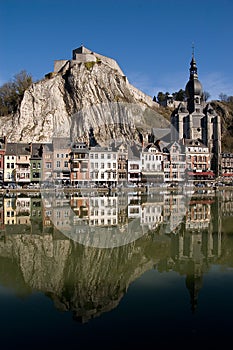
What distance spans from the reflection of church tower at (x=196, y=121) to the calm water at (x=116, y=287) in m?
56.9

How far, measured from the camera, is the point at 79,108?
67062 millimetres

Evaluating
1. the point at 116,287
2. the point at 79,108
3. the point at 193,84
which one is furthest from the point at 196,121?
the point at 116,287

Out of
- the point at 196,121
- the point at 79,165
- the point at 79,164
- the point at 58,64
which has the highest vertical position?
the point at 58,64

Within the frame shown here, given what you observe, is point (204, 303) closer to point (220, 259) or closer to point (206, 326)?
point (206, 326)

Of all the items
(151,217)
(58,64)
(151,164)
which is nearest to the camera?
(151,217)

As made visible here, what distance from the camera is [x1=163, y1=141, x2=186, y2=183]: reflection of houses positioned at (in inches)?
2281

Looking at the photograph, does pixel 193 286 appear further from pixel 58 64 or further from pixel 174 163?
pixel 58 64

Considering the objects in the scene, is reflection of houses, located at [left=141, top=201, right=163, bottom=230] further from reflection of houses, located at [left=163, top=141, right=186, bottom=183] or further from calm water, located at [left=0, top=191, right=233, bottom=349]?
reflection of houses, located at [left=163, top=141, right=186, bottom=183]

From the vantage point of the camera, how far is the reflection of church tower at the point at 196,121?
7150 cm

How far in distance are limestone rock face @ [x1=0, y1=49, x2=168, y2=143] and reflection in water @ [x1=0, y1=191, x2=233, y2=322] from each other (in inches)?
1670

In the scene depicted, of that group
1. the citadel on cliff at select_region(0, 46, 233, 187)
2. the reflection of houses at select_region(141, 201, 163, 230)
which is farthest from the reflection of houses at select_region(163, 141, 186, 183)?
the reflection of houses at select_region(141, 201, 163, 230)

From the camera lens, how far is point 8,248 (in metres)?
13.2

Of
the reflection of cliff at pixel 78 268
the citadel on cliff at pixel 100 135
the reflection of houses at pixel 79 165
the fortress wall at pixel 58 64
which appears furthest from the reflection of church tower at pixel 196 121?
the reflection of cliff at pixel 78 268

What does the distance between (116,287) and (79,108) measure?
200 ft
